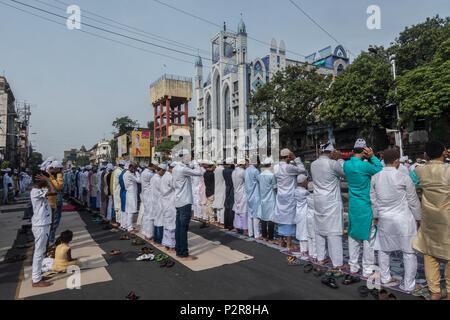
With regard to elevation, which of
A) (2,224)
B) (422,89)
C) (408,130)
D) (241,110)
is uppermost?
(241,110)

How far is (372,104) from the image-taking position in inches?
776

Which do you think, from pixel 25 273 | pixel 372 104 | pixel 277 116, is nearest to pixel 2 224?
pixel 25 273

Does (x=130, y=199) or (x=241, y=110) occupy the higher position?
(x=241, y=110)

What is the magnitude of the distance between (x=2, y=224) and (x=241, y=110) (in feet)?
90.9

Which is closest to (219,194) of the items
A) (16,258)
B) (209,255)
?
(209,255)

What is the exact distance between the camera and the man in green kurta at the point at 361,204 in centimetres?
407

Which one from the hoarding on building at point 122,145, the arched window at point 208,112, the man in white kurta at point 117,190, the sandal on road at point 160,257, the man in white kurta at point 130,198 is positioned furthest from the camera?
the hoarding on building at point 122,145

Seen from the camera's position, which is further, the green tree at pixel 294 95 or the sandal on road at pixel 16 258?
the green tree at pixel 294 95

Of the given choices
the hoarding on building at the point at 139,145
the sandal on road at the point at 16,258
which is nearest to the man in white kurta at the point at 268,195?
the sandal on road at the point at 16,258

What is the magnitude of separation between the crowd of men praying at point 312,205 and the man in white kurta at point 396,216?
0.01 meters

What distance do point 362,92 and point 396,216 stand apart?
17689 mm

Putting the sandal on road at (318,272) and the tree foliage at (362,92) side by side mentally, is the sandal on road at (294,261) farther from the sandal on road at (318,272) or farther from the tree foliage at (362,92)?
the tree foliage at (362,92)
